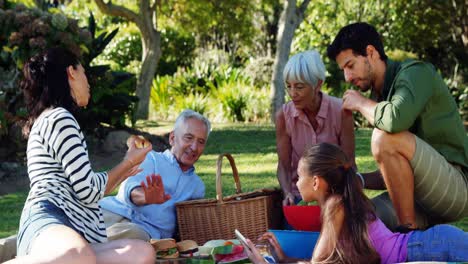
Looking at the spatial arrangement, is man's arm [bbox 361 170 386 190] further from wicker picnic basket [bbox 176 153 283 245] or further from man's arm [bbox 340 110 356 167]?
wicker picnic basket [bbox 176 153 283 245]

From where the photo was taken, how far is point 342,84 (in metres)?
17.2

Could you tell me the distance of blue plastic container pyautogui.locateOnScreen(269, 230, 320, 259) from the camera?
480 cm

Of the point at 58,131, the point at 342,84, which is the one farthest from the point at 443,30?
the point at 58,131

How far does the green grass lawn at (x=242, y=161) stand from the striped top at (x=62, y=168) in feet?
8.08

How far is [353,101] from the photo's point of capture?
5.06 metres

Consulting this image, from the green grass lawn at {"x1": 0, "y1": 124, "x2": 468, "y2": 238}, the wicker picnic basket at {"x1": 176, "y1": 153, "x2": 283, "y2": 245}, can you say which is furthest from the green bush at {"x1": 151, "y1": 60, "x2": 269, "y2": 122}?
the wicker picnic basket at {"x1": 176, "y1": 153, "x2": 283, "y2": 245}

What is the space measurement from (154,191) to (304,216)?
911mm

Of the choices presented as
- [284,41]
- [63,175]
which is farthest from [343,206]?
[284,41]

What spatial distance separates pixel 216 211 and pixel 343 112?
3.46ft

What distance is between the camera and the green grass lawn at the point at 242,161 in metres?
7.77

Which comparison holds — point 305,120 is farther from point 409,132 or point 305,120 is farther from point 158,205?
point 158,205

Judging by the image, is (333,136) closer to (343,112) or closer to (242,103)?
(343,112)

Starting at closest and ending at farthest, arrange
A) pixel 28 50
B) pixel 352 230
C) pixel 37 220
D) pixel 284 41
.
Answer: pixel 37 220 → pixel 352 230 → pixel 28 50 → pixel 284 41

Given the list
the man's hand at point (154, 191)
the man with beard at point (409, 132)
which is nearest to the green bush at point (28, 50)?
the man's hand at point (154, 191)
